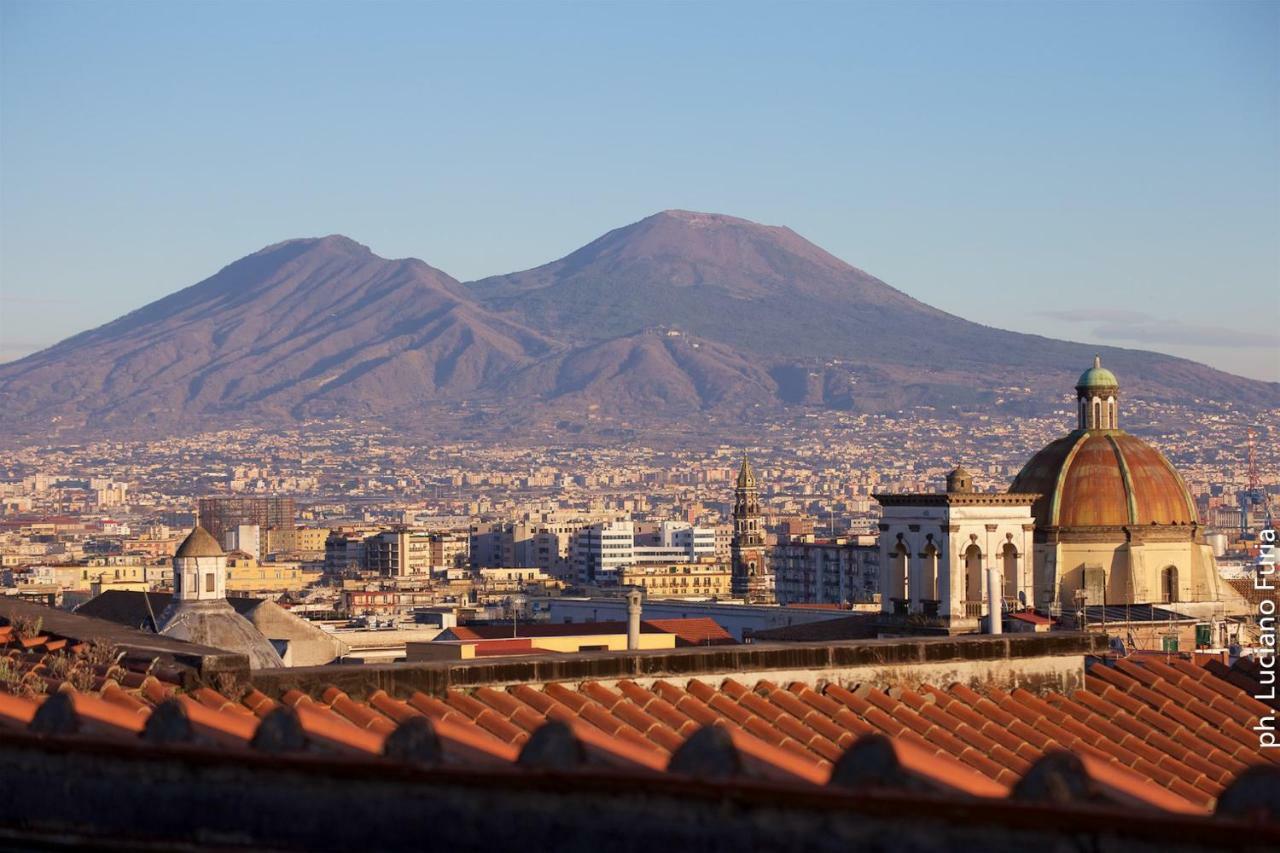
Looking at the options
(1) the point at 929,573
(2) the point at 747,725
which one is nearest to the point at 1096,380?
(1) the point at 929,573

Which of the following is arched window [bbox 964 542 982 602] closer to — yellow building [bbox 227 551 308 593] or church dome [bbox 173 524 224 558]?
church dome [bbox 173 524 224 558]

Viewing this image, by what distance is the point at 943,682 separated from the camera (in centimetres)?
1032

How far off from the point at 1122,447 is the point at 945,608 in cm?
628

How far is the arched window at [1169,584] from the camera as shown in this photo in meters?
49.9

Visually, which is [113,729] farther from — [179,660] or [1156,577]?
[1156,577]

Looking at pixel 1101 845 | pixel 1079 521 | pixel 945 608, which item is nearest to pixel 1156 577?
pixel 1079 521

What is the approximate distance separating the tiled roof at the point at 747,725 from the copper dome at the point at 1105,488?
38.5 m

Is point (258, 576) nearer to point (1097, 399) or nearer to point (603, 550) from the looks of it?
point (603, 550)

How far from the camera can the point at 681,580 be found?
498 feet

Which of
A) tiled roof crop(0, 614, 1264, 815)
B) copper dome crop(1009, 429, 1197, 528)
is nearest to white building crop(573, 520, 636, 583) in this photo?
copper dome crop(1009, 429, 1197, 528)

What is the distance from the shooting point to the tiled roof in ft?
17.2

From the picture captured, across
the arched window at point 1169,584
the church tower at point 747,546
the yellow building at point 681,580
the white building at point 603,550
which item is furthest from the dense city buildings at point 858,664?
the white building at point 603,550

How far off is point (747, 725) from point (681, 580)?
471 feet

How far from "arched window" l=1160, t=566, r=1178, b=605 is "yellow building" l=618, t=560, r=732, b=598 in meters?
94.7
